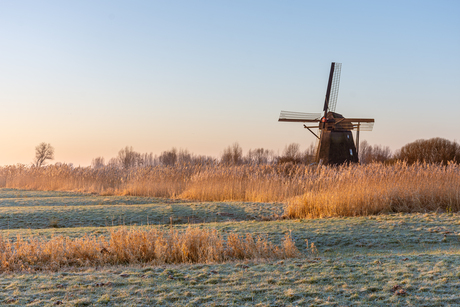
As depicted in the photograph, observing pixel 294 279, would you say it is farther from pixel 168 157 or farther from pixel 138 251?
pixel 168 157

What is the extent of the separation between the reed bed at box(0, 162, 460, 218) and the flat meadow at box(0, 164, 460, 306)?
0.17 ft

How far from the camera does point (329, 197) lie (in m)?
9.41

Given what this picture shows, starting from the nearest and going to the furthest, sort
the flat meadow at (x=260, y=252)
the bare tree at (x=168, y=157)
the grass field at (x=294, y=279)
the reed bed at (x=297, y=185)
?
the grass field at (x=294, y=279)
the flat meadow at (x=260, y=252)
the reed bed at (x=297, y=185)
the bare tree at (x=168, y=157)

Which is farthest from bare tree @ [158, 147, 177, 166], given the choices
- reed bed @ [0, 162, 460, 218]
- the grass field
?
the grass field

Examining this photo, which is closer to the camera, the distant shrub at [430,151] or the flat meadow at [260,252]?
the flat meadow at [260,252]

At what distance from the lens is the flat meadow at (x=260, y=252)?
3.57m

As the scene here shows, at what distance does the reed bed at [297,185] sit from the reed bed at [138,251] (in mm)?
3949

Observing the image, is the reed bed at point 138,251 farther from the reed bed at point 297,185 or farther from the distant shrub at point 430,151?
the distant shrub at point 430,151

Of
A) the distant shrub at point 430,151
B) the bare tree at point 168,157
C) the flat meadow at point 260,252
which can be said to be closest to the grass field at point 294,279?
the flat meadow at point 260,252

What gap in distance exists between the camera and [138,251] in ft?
17.5

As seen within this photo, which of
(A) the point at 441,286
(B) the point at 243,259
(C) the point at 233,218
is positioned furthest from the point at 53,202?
(A) the point at 441,286

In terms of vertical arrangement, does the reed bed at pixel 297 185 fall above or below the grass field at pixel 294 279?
above

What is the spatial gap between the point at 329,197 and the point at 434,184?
2.67m

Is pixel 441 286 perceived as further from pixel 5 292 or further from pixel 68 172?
pixel 68 172
